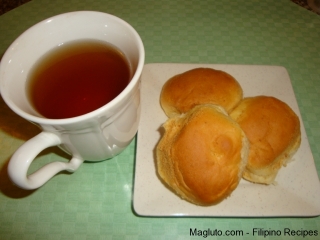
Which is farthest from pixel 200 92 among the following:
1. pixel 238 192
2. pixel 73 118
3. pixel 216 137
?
pixel 73 118

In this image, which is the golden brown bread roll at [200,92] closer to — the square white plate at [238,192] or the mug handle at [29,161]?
the square white plate at [238,192]

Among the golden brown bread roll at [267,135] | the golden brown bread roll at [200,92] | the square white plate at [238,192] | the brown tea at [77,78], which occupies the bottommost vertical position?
the square white plate at [238,192]

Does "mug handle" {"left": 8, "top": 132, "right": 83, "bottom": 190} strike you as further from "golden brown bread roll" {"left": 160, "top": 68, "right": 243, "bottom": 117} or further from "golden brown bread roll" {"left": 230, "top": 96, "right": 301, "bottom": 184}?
"golden brown bread roll" {"left": 230, "top": 96, "right": 301, "bottom": 184}

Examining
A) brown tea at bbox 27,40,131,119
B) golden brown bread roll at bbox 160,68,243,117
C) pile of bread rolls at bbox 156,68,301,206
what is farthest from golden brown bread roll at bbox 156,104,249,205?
brown tea at bbox 27,40,131,119

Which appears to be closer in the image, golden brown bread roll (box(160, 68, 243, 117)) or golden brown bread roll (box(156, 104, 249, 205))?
golden brown bread roll (box(156, 104, 249, 205))

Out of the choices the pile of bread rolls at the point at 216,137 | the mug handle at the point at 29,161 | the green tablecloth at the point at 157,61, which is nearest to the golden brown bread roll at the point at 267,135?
the pile of bread rolls at the point at 216,137

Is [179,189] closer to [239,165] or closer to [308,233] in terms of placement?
[239,165]
